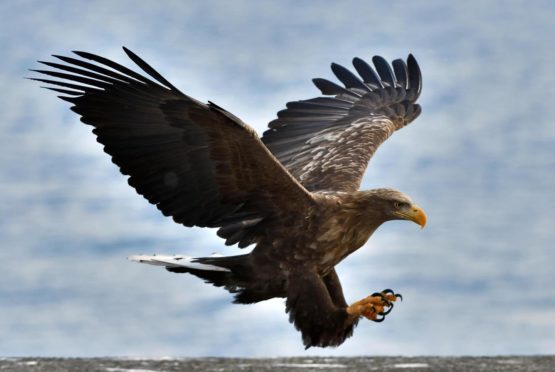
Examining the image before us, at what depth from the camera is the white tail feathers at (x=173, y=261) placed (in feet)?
24.2

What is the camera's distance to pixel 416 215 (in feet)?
24.3

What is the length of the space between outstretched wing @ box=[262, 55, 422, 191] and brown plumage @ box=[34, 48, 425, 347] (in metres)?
0.93

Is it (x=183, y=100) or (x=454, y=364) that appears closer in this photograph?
(x=183, y=100)

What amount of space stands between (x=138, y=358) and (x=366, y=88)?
3884 millimetres

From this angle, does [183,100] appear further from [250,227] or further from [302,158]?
[302,158]

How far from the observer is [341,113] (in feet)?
33.7

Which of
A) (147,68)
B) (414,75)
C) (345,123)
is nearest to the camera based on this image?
(147,68)

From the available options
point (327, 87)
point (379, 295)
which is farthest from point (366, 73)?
point (379, 295)

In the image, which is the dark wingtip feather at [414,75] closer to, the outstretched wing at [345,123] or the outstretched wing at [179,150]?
the outstretched wing at [345,123]

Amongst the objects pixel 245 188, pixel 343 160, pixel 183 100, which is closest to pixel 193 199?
pixel 245 188

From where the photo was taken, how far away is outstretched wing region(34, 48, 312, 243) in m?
6.85

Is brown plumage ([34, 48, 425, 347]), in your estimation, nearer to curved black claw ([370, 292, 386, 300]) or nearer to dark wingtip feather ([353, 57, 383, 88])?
curved black claw ([370, 292, 386, 300])

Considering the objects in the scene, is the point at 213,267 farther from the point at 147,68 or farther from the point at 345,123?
the point at 345,123

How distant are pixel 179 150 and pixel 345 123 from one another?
3.28 m
